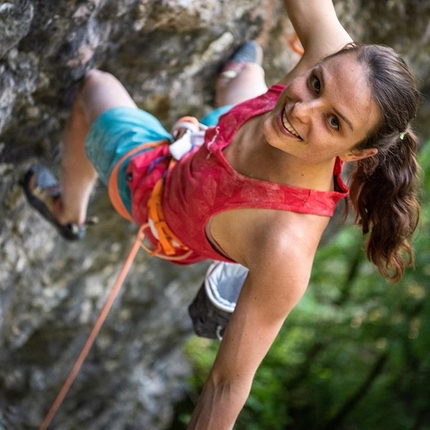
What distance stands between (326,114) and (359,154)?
20cm

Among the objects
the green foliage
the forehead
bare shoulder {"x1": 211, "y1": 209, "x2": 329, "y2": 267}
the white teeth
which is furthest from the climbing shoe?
the green foliage

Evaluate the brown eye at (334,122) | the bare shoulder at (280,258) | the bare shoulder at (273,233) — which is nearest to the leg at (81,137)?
the bare shoulder at (273,233)

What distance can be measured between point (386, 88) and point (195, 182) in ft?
2.57

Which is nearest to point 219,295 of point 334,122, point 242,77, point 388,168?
point 388,168

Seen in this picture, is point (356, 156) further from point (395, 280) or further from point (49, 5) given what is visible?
point (49, 5)

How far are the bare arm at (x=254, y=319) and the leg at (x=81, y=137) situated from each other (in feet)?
4.07

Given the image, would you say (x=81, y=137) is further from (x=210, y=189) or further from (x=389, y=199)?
(x=389, y=199)

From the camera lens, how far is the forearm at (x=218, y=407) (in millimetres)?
2406

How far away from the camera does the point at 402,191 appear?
2602 millimetres

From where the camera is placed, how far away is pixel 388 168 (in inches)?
101

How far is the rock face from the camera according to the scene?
3166 millimetres

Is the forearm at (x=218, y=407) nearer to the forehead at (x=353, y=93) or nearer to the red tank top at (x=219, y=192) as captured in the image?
the red tank top at (x=219, y=192)

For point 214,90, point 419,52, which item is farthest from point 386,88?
point 419,52

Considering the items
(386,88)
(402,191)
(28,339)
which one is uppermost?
(386,88)
